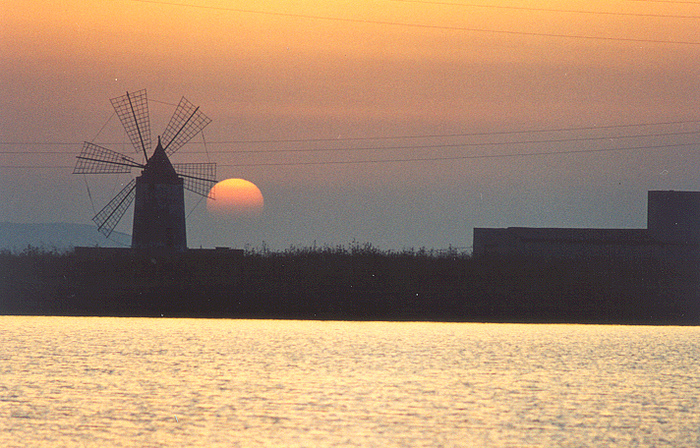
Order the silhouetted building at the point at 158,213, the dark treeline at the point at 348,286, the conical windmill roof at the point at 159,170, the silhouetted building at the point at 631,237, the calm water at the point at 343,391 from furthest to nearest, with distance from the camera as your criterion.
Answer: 1. the silhouetted building at the point at 631,237
2. the conical windmill roof at the point at 159,170
3. the silhouetted building at the point at 158,213
4. the dark treeline at the point at 348,286
5. the calm water at the point at 343,391

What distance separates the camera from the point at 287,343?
20500mm

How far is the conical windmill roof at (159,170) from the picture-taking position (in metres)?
41.7

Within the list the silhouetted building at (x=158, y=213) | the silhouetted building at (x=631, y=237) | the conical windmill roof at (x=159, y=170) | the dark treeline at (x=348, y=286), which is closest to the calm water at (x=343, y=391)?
the dark treeline at (x=348, y=286)

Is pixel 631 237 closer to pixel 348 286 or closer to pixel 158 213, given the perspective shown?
pixel 348 286

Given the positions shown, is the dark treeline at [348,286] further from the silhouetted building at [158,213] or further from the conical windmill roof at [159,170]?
the conical windmill roof at [159,170]

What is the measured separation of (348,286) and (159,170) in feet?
37.2

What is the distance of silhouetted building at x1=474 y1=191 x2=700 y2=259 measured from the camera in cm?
4822

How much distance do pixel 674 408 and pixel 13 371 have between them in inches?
373

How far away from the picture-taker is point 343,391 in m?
12.3

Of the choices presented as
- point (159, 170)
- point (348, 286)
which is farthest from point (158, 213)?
point (348, 286)

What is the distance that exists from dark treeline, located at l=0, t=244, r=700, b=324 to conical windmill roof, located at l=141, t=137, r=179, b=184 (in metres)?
3.72

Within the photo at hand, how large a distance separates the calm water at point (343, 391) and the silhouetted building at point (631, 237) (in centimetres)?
2610

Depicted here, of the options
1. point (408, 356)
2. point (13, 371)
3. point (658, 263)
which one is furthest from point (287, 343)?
point (658, 263)

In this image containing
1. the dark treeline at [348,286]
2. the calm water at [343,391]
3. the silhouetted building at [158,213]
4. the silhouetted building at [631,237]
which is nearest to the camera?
the calm water at [343,391]
